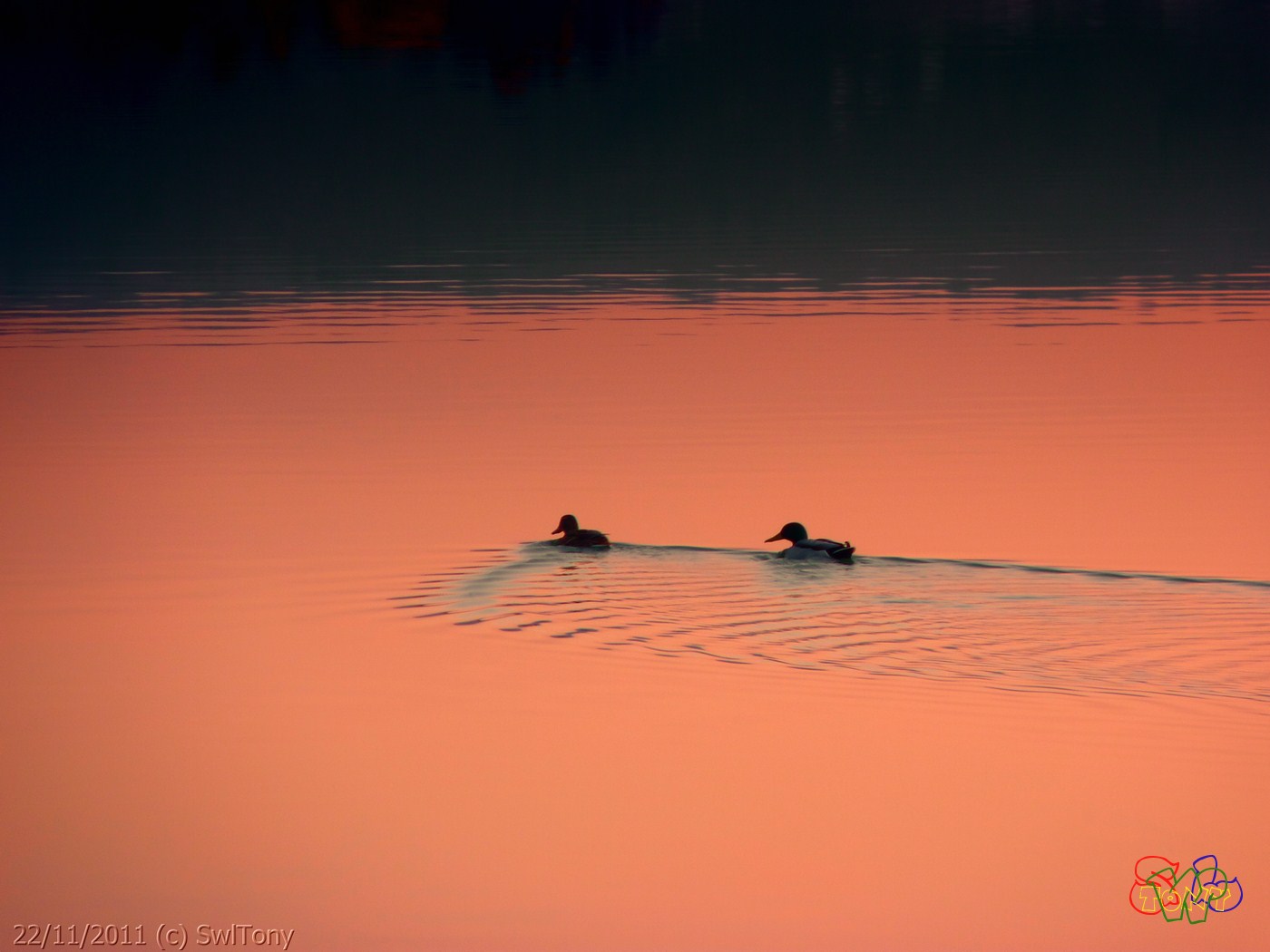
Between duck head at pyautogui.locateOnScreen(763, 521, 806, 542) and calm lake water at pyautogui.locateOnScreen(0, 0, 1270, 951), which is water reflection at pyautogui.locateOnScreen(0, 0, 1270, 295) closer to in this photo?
calm lake water at pyautogui.locateOnScreen(0, 0, 1270, 951)

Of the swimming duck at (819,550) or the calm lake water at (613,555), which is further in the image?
the swimming duck at (819,550)

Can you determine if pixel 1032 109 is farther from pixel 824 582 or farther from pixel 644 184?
pixel 824 582

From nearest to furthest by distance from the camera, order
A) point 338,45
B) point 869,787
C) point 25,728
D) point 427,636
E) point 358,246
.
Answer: point 869,787, point 25,728, point 427,636, point 358,246, point 338,45

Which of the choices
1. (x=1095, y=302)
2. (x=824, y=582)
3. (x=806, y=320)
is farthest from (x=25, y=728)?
(x=1095, y=302)

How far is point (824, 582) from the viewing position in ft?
37.2

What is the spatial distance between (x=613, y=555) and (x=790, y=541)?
1254mm

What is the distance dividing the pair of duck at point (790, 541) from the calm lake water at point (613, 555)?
10cm

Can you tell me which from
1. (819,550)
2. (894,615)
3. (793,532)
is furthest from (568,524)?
(894,615)

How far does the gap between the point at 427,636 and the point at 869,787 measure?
2.96 metres

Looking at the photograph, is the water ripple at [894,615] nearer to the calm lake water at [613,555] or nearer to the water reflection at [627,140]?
the calm lake water at [613,555]

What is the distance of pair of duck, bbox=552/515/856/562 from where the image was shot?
11.7m

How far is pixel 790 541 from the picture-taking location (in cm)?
1279

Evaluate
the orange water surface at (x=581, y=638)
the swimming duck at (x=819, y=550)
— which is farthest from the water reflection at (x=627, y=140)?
the swimming duck at (x=819, y=550)

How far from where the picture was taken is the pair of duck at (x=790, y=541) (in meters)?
11.7
